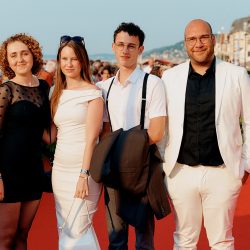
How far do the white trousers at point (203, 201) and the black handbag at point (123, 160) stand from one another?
0.80 feet

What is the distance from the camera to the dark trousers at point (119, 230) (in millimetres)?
3424

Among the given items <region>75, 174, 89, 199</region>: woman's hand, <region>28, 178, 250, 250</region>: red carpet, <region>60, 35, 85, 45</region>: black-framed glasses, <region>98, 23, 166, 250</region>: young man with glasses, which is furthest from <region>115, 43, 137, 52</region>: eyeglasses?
<region>28, 178, 250, 250</region>: red carpet

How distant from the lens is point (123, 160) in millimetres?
3152

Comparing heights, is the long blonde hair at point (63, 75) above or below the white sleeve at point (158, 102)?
above

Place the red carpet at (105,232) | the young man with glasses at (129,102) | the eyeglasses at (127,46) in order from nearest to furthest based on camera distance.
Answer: the young man with glasses at (129,102) < the eyeglasses at (127,46) < the red carpet at (105,232)

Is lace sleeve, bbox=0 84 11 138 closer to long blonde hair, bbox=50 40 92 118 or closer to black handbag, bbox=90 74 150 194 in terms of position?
long blonde hair, bbox=50 40 92 118

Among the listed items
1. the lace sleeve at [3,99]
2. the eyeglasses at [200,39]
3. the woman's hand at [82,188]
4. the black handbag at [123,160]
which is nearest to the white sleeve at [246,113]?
the eyeglasses at [200,39]

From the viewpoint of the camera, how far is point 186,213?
330cm

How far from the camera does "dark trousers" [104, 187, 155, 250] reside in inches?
135

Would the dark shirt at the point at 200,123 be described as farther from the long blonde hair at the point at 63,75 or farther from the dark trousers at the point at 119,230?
the long blonde hair at the point at 63,75

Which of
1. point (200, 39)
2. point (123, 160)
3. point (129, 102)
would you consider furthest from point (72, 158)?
point (200, 39)

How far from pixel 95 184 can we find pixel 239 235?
6.96 ft

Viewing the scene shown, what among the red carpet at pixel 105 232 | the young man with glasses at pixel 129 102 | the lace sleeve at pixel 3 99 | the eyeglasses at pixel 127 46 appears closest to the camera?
the lace sleeve at pixel 3 99

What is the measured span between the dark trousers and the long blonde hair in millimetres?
668
